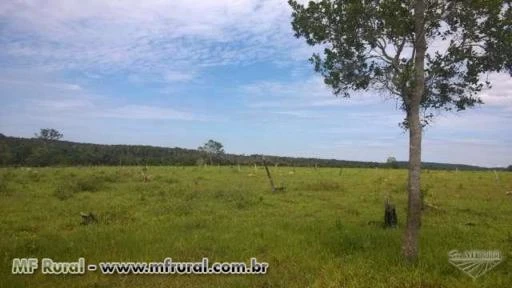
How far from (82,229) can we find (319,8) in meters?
11.3

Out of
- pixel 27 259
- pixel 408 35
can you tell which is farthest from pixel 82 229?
pixel 408 35

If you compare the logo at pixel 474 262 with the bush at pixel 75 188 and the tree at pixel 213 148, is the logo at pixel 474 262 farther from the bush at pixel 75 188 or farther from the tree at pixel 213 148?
the tree at pixel 213 148

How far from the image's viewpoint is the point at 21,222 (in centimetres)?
1947

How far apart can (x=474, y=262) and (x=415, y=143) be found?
3.22 metres

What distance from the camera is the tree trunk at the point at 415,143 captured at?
12320 millimetres

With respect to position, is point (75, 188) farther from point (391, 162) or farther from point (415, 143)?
point (391, 162)

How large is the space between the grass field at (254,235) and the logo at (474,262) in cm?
18

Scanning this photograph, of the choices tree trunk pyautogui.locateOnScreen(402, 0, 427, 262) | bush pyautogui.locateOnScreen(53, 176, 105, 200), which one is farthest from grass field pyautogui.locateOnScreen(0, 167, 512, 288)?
tree trunk pyautogui.locateOnScreen(402, 0, 427, 262)

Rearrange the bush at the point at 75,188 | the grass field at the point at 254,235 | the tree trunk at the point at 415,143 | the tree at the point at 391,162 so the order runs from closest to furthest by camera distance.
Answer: the grass field at the point at 254,235 < the tree trunk at the point at 415,143 < the bush at the point at 75,188 < the tree at the point at 391,162

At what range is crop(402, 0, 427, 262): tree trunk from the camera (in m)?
12.3

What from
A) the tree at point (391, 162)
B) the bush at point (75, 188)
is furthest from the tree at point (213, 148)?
the bush at point (75, 188)

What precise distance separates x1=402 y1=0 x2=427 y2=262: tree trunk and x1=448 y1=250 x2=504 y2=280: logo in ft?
3.31

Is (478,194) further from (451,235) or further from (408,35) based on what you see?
(408,35)

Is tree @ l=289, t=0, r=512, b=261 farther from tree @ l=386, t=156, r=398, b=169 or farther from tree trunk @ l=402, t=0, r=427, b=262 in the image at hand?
tree @ l=386, t=156, r=398, b=169
